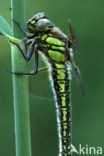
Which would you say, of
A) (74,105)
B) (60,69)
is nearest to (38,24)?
(60,69)

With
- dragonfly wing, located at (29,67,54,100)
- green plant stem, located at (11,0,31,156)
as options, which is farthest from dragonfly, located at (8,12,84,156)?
green plant stem, located at (11,0,31,156)

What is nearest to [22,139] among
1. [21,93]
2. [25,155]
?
[25,155]

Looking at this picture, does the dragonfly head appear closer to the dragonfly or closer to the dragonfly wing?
the dragonfly

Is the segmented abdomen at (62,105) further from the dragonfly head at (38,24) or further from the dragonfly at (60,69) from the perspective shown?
the dragonfly head at (38,24)

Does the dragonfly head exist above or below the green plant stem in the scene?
above

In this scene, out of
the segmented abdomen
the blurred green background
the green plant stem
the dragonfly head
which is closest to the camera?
the green plant stem

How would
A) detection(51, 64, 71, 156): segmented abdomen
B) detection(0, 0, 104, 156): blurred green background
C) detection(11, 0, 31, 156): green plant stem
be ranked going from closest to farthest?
detection(11, 0, 31, 156): green plant stem → detection(51, 64, 71, 156): segmented abdomen → detection(0, 0, 104, 156): blurred green background

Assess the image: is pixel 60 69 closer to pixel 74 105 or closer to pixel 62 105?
pixel 62 105

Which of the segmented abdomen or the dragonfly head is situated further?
the segmented abdomen
